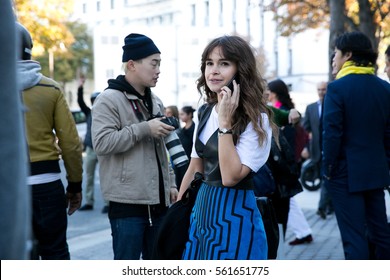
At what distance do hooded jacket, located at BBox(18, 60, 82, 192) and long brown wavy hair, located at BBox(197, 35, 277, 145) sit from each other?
107 centimetres

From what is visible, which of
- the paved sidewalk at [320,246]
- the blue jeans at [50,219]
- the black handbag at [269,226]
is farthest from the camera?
the paved sidewalk at [320,246]

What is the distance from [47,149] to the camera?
383 cm

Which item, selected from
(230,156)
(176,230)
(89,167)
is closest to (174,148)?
(176,230)

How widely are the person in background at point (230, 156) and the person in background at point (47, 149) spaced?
42.4 inches

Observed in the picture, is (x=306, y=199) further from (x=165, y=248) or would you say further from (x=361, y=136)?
(x=165, y=248)

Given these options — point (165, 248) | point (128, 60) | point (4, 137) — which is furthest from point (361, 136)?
point (4, 137)

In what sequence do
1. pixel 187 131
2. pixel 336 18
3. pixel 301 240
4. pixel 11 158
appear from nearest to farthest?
pixel 11 158 → pixel 301 240 → pixel 187 131 → pixel 336 18

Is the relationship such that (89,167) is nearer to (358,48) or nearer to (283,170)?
(283,170)

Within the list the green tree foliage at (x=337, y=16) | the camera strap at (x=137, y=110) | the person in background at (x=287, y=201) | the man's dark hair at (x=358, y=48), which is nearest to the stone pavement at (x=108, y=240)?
the person in background at (x=287, y=201)

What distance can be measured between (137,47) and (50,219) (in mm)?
1138

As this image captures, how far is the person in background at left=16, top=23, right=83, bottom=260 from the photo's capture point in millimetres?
3742

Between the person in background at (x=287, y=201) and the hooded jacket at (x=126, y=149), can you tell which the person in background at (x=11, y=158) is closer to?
the hooded jacket at (x=126, y=149)

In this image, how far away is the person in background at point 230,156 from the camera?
295cm

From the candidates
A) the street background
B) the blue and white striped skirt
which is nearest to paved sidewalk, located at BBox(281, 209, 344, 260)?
the street background
